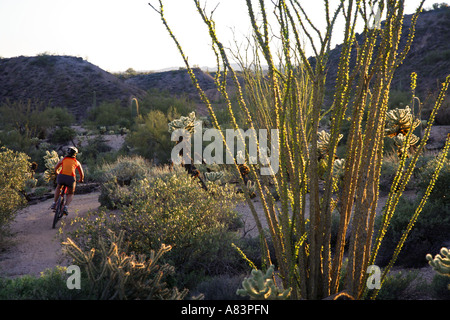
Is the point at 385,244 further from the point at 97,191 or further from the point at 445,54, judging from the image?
the point at 445,54

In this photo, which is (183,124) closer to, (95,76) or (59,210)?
(59,210)

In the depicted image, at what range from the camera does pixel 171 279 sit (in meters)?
4.16

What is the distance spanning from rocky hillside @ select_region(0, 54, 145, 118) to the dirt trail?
83.4 feet

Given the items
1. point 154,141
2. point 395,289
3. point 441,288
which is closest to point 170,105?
point 154,141

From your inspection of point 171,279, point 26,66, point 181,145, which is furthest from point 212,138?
point 26,66

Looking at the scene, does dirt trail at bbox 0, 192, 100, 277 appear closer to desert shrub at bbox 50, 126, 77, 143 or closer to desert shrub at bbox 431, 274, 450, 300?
desert shrub at bbox 431, 274, 450, 300

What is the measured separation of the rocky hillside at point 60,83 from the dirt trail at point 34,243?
2541 centimetres

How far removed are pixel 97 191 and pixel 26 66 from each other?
32.8 metres

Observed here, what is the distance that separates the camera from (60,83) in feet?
121

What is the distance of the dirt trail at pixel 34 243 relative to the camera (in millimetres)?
5742

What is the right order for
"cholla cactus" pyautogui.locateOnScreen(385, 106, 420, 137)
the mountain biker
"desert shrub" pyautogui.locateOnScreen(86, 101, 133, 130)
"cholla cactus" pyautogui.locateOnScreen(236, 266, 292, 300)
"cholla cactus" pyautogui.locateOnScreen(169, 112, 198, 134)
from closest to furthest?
1. "cholla cactus" pyautogui.locateOnScreen(236, 266, 292, 300)
2. "cholla cactus" pyautogui.locateOnScreen(385, 106, 420, 137)
3. the mountain biker
4. "cholla cactus" pyautogui.locateOnScreen(169, 112, 198, 134)
5. "desert shrub" pyautogui.locateOnScreen(86, 101, 133, 130)

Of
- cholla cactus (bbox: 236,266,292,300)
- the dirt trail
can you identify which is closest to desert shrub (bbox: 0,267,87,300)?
the dirt trail

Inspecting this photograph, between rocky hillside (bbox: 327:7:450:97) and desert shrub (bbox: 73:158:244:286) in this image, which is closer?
desert shrub (bbox: 73:158:244:286)

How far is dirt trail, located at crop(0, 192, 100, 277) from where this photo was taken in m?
5.74
